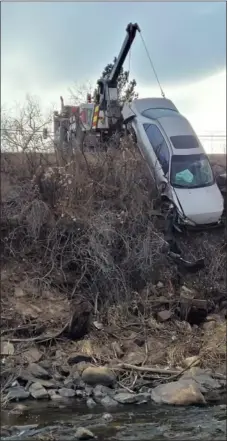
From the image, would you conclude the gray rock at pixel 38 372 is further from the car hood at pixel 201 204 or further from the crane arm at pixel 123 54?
the crane arm at pixel 123 54

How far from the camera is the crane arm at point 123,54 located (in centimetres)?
1202

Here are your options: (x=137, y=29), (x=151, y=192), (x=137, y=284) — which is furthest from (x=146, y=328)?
(x=137, y=29)

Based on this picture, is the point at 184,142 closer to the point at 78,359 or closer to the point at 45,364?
the point at 78,359

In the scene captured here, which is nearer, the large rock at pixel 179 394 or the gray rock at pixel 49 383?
the large rock at pixel 179 394

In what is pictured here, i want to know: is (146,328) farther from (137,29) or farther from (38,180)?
(137,29)

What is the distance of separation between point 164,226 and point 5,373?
4.97 metres

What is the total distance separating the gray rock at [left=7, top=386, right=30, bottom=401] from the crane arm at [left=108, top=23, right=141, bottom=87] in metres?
7.35

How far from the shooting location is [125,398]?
7840mm

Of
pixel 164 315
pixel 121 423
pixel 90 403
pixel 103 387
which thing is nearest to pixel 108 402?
pixel 90 403

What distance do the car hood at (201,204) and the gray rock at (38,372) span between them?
15.4 ft

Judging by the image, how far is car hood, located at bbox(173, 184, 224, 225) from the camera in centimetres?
1181

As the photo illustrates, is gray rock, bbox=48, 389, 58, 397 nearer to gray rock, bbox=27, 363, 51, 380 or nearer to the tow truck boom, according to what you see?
gray rock, bbox=27, 363, 51, 380

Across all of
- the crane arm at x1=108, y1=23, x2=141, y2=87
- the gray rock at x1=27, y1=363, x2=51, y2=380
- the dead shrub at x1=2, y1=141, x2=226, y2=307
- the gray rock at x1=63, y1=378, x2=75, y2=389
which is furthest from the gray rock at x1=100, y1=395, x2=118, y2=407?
the crane arm at x1=108, y1=23, x2=141, y2=87

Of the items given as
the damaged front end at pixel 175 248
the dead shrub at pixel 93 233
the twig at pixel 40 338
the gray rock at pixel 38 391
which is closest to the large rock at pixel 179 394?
the gray rock at pixel 38 391
